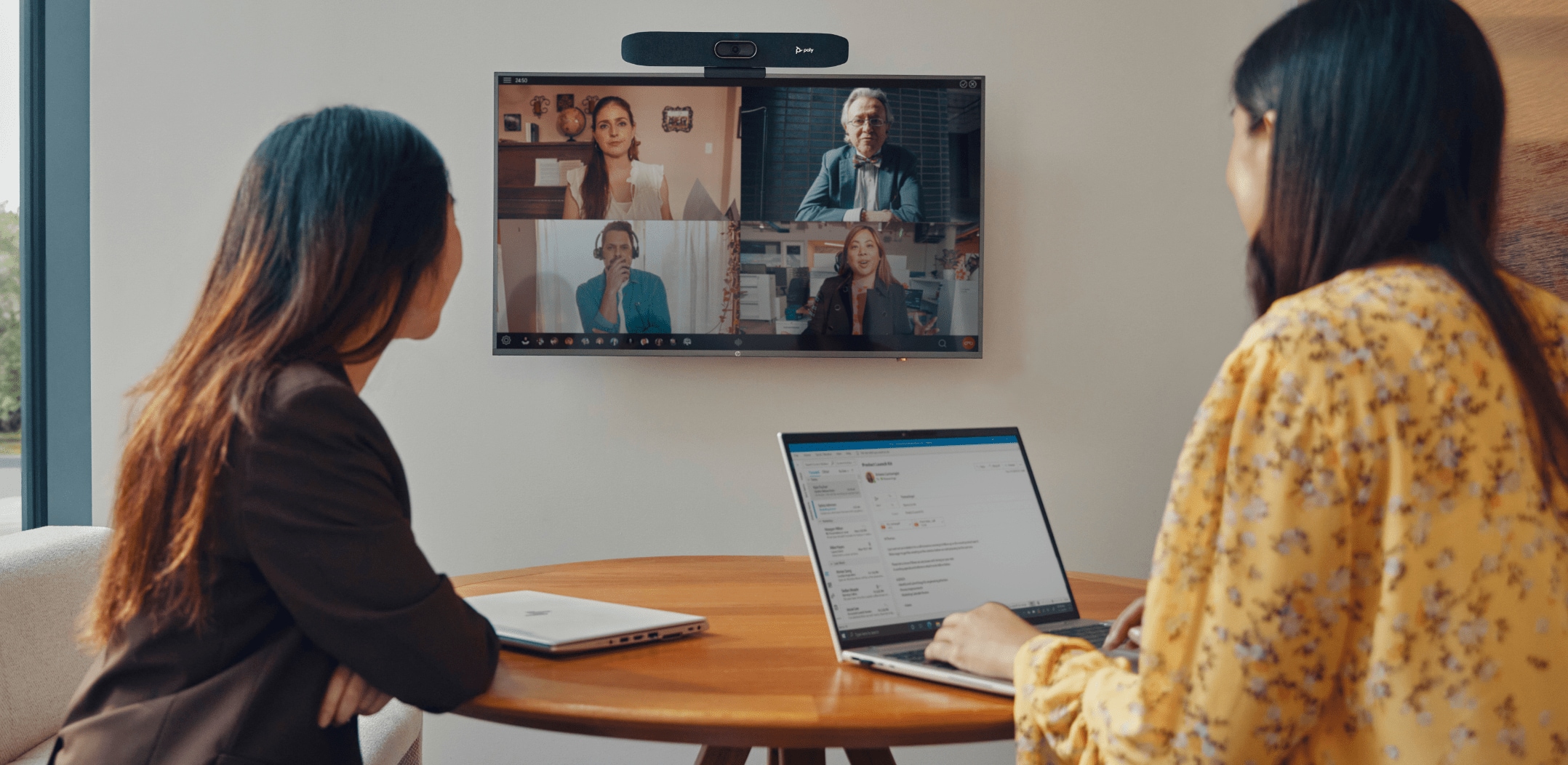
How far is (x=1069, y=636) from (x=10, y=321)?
265 centimetres

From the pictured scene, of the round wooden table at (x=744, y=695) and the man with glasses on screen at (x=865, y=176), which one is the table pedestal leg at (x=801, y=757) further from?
the man with glasses on screen at (x=865, y=176)

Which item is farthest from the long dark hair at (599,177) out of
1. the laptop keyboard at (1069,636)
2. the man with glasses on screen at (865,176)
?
the laptop keyboard at (1069,636)

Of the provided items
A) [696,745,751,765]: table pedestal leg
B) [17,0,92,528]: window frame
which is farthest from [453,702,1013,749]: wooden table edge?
[17,0,92,528]: window frame

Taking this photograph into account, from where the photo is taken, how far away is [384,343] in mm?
1133

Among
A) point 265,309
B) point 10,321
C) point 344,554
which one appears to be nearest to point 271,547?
point 344,554

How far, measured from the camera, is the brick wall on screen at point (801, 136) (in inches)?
96.8

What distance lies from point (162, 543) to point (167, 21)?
212cm

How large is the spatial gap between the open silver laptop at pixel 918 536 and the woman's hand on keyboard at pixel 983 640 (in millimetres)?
35

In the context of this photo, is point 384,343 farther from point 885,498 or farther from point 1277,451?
point 1277,451

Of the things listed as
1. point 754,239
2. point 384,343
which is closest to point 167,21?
point 754,239

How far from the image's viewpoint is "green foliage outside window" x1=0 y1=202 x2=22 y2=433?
98.7 inches

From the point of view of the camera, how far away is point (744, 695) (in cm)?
106

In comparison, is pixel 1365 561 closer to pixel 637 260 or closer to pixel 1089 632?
pixel 1089 632

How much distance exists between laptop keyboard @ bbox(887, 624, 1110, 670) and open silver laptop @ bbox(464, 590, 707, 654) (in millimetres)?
302
